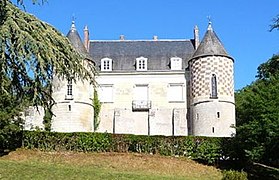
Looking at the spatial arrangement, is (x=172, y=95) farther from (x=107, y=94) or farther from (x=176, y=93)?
(x=107, y=94)

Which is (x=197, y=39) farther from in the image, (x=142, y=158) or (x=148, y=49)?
(x=142, y=158)

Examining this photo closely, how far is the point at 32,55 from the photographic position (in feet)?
38.8

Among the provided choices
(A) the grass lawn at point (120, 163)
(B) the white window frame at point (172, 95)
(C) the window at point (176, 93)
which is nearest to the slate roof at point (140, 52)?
(B) the white window frame at point (172, 95)

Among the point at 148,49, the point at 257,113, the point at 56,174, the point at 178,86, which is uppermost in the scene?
the point at 148,49

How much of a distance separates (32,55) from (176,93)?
30981 millimetres

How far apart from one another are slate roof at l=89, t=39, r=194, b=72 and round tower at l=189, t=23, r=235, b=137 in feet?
12.5

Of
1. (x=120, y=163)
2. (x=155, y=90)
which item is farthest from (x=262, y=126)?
(x=155, y=90)

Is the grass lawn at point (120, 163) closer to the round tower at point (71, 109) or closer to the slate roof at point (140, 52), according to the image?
the round tower at point (71, 109)

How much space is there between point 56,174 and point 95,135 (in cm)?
864

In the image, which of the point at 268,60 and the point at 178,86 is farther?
the point at 178,86

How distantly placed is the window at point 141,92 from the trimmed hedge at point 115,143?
16.7 metres

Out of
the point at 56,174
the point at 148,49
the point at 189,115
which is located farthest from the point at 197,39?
the point at 56,174

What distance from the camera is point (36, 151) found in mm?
25031

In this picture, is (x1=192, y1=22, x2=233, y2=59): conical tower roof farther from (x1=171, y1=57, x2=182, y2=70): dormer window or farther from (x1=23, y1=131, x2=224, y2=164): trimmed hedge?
(x1=23, y1=131, x2=224, y2=164): trimmed hedge
